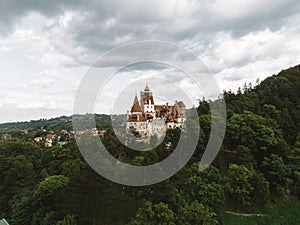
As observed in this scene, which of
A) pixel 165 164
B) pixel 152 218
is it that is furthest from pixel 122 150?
pixel 152 218

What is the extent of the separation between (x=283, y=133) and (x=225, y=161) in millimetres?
6212

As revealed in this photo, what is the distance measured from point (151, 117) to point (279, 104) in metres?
12.8

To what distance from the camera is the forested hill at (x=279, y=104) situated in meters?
22.1

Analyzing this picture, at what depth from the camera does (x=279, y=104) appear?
80.0 feet

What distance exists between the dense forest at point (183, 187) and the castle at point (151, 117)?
283 centimetres

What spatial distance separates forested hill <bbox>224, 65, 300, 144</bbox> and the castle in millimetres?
5010

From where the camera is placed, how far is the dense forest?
12.6 meters

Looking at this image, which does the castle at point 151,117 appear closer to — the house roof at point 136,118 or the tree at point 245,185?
the house roof at point 136,118

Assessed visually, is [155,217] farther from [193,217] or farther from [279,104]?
[279,104]

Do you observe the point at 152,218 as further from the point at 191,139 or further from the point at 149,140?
the point at 149,140

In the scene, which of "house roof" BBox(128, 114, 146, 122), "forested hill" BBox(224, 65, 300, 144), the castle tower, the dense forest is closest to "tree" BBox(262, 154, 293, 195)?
the dense forest

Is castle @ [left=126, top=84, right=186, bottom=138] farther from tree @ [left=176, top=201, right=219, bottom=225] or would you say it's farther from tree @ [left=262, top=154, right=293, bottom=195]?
tree @ [left=176, top=201, right=219, bottom=225]

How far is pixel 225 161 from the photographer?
19281 millimetres

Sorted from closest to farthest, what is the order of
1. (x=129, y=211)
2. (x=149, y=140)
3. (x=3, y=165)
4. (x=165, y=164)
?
(x=165, y=164)
(x=129, y=211)
(x=149, y=140)
(x=3, y=165)
